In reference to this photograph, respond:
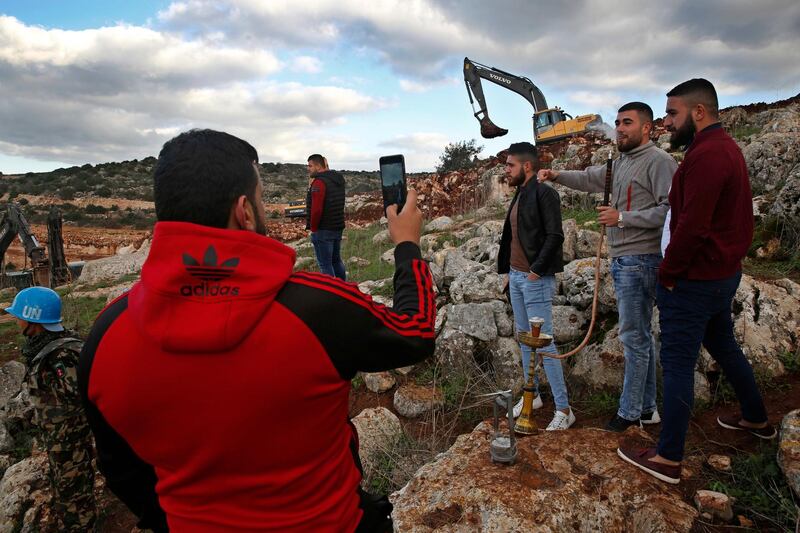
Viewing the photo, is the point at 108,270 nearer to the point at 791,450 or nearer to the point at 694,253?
the point at 694,253

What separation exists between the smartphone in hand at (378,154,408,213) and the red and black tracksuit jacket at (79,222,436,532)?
51 centimetres

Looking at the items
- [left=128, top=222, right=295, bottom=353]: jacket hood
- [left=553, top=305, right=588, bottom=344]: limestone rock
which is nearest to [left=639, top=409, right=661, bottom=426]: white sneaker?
[left=553, top=305, right=588, bottom=344]: limestone rock

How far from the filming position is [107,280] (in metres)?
12.0

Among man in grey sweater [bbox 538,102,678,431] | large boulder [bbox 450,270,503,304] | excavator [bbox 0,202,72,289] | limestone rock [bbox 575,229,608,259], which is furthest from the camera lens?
excavator [bbox 0,202,72,289]

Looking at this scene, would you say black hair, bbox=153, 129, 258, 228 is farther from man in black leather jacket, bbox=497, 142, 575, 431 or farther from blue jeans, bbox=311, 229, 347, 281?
blue jeans, bbox=311, 229, 347, 281

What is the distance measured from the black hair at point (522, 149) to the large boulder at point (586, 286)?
1505 mm

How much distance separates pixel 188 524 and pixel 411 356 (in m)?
0.64

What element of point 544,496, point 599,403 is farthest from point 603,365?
point 544,496

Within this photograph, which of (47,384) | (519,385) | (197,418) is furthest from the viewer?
(519,385)

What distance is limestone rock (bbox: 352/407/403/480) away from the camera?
3518 millimetres

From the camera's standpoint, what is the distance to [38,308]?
3.05 m

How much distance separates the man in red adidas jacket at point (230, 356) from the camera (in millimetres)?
958

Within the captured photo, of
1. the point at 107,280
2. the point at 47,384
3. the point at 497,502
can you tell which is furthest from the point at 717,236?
the point at 107,280

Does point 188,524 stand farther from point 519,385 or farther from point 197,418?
point 519,385
